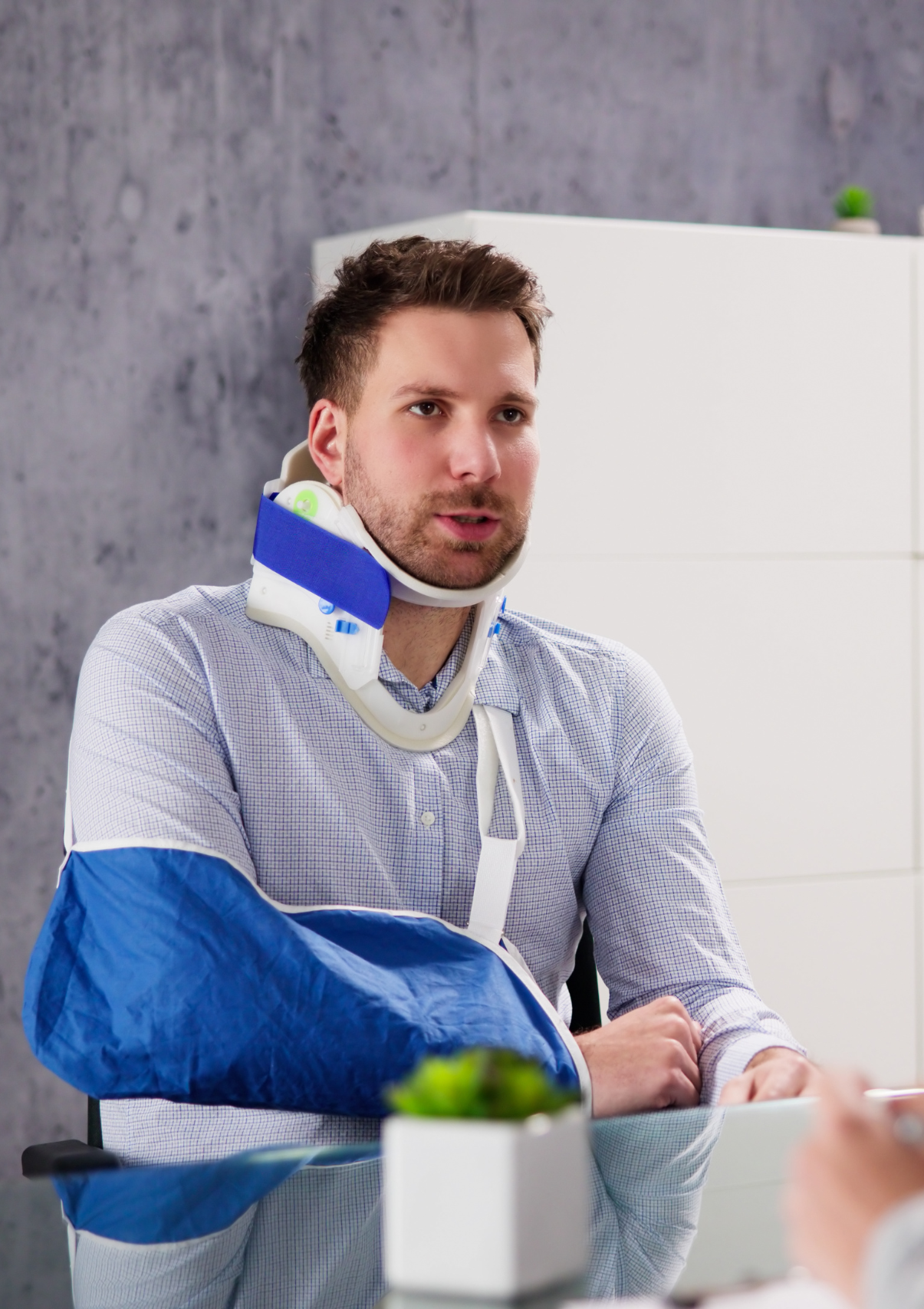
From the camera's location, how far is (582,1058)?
1.39m

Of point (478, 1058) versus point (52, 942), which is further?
point (52, 942)

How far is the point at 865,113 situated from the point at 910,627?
4.31 feet

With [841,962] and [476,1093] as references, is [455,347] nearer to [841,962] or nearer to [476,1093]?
[476,1093]

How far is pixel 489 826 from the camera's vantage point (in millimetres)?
1637

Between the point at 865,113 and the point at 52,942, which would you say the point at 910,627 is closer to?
the point at 865,113

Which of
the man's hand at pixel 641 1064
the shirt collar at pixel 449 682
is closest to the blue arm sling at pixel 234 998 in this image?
the man's hand at pixel 641 1064

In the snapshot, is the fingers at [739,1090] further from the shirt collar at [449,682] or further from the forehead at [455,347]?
the forehead at [455,347]

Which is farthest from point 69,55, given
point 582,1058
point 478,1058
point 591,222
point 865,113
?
point 478,1058

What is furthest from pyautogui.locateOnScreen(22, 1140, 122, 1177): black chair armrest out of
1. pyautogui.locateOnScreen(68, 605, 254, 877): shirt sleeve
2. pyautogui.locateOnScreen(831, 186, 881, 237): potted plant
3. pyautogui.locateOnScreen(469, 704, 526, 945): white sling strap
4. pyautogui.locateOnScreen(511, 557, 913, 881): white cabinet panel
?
pyautogui.locateOnScreen(831, 186, 881, 237): potted plant

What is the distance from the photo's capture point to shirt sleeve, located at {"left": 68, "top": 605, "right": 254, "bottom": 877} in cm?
142

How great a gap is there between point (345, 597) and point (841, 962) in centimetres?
177

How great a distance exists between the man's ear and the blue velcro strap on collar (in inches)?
6.7

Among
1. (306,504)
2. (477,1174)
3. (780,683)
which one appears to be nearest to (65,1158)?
(306,504)

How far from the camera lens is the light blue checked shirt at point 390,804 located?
57.6 inches
